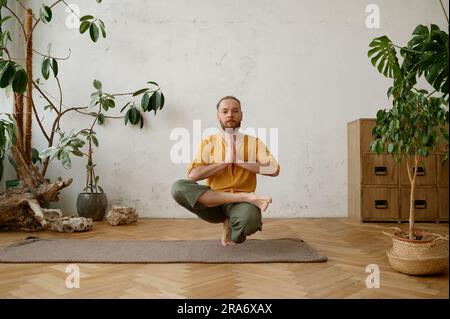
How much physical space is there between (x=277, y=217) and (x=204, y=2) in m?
2.32

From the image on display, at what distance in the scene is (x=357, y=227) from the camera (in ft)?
10.2

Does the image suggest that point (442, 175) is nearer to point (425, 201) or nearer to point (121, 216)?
point (425, 201)

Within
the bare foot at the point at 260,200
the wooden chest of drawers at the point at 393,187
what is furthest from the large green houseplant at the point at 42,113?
the wooden chest of drawers at the point at 393,187

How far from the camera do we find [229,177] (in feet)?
7.18

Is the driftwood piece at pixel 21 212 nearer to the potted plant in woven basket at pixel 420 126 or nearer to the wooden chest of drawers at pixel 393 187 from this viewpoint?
the potted plant in woven basket at pixel 420 126

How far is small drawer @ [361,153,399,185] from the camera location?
130 inches

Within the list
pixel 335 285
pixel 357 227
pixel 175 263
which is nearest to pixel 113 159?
pixel 175 263

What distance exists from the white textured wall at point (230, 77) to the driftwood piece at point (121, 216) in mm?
412

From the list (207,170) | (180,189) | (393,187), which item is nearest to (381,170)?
(393,187)

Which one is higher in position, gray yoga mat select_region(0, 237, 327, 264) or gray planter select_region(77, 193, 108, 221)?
gray planter select_region(77, 193, 108, 221)

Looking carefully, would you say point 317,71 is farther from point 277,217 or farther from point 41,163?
point 41,163

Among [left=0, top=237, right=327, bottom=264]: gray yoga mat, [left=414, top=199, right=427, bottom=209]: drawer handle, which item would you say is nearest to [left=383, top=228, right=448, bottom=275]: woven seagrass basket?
[left=0, top=237, right=327, bottom=264]: gray yoga mat

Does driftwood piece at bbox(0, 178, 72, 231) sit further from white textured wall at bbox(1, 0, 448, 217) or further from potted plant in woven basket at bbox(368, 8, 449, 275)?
potted plant in woven basket at bbox(368, 8, 449, 275)

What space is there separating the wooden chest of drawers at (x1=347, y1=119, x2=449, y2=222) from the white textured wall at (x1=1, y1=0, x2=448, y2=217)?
443 millimetres
